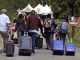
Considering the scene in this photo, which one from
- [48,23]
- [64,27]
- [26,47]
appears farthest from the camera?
[48,23]

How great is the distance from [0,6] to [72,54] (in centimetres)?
6081

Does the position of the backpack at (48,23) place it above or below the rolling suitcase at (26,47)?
above

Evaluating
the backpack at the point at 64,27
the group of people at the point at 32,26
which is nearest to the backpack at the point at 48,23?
the group of people at the point at 32,26

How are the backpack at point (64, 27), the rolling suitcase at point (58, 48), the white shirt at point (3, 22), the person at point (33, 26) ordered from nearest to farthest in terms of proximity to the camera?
the white shirt at point (3, 22) → the rolling suitcase at point (58, 48) → the person at point (33, 26) → the backpack at point (64, 27)

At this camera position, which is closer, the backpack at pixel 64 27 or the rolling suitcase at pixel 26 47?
the rolling suitcase at pixel 26 47

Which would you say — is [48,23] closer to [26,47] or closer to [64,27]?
[64,27]

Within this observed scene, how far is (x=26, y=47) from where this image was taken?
17.9 meters

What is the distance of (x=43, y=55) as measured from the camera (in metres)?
18.3

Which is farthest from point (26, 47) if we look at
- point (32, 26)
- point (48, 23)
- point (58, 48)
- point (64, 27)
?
point (48, 23)

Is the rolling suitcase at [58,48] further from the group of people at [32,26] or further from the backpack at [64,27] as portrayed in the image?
the backpack at [64,27]

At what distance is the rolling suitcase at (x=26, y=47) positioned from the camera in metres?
18.0

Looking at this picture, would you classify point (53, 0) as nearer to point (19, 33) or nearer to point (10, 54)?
point (19, 33)

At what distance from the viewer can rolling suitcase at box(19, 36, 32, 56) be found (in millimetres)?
17953

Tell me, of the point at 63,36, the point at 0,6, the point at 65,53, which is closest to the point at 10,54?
the point at 65,53
